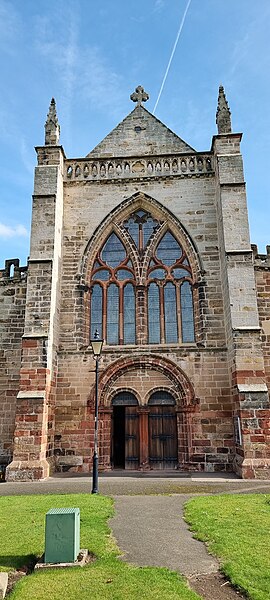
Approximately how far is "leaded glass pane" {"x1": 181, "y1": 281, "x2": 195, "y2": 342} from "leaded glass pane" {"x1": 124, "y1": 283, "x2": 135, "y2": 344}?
1790 millimetres

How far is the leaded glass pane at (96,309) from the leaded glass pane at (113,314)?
0.30 metres

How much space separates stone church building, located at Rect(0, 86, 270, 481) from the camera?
13133 millimetres

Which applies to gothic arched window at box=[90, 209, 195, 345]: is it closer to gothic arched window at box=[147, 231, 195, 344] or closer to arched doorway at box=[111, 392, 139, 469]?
gothic arched window at box=[147, 231, 195, 344]

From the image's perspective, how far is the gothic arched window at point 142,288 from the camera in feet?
48.7

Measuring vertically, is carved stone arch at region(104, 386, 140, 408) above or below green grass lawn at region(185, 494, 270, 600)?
above

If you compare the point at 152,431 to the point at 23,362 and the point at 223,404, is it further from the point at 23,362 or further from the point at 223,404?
the point at 23,362

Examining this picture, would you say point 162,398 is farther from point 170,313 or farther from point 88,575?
point 88,575

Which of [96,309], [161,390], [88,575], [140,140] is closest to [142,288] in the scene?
[96,309]

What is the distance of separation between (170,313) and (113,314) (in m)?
2.06

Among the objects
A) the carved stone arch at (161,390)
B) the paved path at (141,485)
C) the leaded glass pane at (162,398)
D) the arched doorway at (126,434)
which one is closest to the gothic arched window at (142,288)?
the carved stone arch at (161,390)

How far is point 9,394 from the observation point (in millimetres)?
14586

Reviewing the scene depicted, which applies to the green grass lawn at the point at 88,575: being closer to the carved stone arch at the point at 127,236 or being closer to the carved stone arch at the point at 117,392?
the carved stone arch at the point at 117,392

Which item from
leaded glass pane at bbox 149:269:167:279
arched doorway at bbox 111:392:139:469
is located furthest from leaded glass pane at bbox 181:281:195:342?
arched doorway at bbox 111:392:139:469

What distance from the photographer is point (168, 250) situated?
52.1 ft
